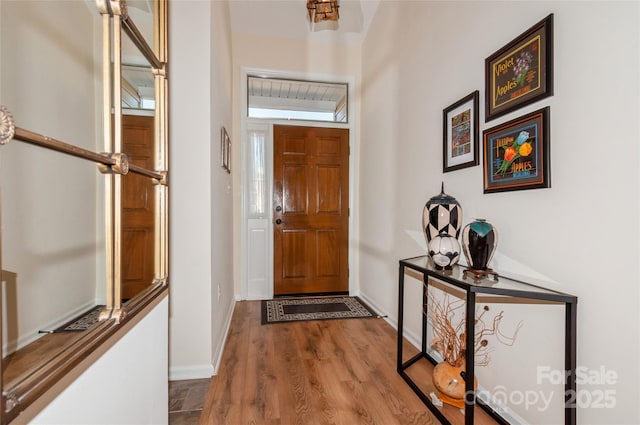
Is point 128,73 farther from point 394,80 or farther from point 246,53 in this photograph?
point 246,53

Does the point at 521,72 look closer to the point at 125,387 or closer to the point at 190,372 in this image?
the point at 125,387

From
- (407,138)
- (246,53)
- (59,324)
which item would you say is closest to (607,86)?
(407,138)

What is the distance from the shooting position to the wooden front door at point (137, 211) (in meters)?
0.85

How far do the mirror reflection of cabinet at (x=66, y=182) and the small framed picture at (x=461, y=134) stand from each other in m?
1.69

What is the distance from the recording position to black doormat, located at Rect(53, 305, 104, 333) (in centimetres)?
63

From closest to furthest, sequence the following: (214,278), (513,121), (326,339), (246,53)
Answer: (513,121) < (214,278) < (326,339) < (246,53)

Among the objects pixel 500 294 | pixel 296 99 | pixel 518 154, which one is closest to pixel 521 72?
pixel 518 154

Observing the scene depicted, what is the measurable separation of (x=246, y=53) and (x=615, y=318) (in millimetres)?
3924

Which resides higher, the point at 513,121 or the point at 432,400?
the point at 513,121

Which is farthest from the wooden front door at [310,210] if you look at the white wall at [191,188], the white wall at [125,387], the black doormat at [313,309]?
the white wall at [125,387]

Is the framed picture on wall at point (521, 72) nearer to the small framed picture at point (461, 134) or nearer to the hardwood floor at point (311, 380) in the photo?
the small framed picture at point (461, 134)

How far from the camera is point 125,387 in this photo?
33.4 inches

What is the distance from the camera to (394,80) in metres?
2.88

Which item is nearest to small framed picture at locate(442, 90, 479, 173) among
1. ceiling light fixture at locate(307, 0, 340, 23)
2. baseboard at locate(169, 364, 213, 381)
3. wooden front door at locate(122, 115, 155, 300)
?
ceiling light fixture at locate(307, 0, 340, 23)
